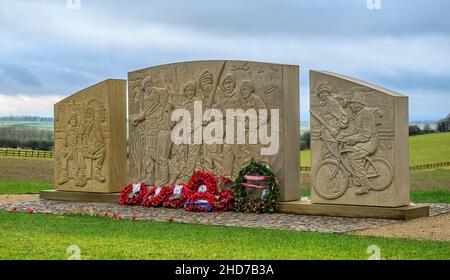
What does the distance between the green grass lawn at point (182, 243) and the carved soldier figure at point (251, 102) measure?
3.38m

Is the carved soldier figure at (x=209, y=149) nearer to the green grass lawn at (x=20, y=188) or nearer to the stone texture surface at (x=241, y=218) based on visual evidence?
the stone texture surface at (x=241, y=218)

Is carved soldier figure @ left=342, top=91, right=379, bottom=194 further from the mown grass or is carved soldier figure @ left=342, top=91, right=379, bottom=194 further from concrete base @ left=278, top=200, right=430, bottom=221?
the mown grass

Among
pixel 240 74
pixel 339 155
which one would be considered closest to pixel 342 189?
pixel 339 155

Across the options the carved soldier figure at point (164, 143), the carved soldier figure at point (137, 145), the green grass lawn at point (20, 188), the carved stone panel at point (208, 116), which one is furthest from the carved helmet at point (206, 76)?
the green grass lawn at point (20, 188)

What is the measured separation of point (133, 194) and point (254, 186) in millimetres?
3685

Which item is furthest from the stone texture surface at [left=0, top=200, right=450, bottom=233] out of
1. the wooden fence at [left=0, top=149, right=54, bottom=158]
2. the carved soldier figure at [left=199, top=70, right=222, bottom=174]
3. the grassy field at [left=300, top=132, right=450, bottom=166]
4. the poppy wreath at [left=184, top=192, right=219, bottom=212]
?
the wooden fence at [left=0, top=149, right=54, bottom=158]

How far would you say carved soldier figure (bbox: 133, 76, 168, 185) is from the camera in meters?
18.1

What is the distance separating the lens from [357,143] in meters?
15.2

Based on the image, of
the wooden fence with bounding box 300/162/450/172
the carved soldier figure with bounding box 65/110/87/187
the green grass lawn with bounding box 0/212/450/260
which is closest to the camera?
the green grass lawn with bounding box 0/212/450/260

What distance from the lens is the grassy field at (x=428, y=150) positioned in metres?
42.7

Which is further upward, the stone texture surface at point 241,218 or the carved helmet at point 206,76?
the carved helmet at point 206,76

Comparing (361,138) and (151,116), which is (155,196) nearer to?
(151,116)

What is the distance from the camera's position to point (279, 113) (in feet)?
53.1
